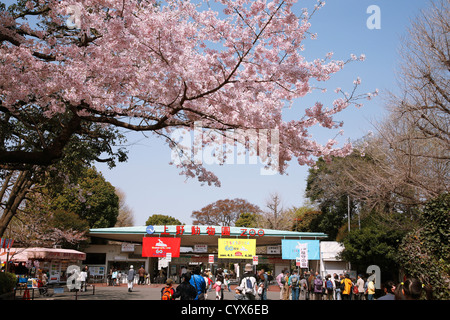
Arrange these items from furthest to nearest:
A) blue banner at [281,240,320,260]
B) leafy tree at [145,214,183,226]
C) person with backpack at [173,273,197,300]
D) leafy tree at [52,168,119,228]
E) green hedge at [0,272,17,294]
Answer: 1. leafy tree at [145,214,183,226]
2. leafy tree at [52,168,119,228]
3. blue banner at [281,240,320,260]
4. green hedge at [0,272,17,294]
5. person with backpack at [173,273,197,300]

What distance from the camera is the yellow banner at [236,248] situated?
30.7m

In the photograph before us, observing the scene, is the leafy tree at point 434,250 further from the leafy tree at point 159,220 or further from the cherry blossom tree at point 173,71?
the leafy tree at point 159,220

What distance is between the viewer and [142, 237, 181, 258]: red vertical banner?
99.0 ft

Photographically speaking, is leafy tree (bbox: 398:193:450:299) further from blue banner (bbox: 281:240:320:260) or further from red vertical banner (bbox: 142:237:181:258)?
red vertical banner (bbox: 142:237:181:258)

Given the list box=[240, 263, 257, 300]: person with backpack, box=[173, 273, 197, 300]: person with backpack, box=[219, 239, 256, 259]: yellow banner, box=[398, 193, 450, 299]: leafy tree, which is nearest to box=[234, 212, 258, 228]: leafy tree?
box=[219, 239, 256, 259]: yellow banner

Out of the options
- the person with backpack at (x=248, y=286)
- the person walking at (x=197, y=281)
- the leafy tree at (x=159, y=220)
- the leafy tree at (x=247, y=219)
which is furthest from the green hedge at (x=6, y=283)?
the leafy tree at (x=159, y=220)

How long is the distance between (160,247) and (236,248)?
5.94 meters

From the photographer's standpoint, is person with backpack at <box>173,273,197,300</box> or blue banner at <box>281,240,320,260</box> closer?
person with backpack at <box>173,273,197,300</box>

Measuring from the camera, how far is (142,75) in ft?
22.6

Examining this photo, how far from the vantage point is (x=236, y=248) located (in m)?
30.8

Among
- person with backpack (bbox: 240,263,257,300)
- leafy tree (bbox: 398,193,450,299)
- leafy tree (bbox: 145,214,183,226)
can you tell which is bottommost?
person with backpack (bbox: 240,263,257,300)

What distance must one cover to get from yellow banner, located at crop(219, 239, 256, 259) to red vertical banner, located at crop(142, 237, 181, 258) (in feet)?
11.6

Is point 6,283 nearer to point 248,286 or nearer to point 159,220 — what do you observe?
point 248,286
